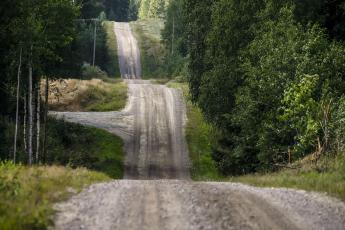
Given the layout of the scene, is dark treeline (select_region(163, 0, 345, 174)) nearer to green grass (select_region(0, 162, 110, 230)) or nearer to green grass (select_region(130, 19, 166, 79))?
green grass (select_region(0, 162, 110, 230))

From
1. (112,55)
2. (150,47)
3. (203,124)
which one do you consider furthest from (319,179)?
(150,47)

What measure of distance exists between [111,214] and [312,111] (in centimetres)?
1693

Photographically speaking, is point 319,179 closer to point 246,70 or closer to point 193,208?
point 193,208

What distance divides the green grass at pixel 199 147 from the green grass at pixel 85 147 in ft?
19.5

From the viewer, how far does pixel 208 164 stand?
44.8m

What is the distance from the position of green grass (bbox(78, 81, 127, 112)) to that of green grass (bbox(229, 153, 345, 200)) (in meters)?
38.5

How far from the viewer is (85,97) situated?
201ft

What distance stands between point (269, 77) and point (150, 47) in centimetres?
9082

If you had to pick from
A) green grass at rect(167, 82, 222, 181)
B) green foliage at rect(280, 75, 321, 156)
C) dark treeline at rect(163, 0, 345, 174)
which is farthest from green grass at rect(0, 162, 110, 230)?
green grass at rect(167, 82, 222, 181)

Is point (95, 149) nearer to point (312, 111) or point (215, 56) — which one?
point (215, 56)

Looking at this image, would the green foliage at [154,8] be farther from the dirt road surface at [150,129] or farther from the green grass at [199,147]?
the green grass at [199,147]

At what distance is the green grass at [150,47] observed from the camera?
351 ft

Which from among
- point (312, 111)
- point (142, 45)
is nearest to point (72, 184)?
point (312, 111)

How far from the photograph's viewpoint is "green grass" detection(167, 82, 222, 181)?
42.6 metres
